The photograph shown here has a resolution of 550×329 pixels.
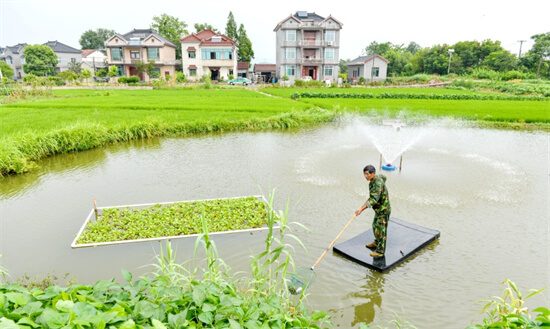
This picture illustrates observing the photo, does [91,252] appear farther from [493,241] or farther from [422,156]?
[422,156]

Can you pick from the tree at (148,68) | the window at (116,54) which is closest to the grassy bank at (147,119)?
the tree at (148,68)

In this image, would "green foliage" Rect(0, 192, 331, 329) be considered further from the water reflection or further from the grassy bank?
the grassy bank

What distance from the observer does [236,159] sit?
12469 millimetres

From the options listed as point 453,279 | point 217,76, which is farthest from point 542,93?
point 217,76

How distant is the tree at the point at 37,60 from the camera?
166 ft

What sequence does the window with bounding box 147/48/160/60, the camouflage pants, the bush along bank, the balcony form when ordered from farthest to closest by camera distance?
1. the window with bounding box 147/48/160/60
2. the balcony
3. the bush along bank
4. the camouflage pants

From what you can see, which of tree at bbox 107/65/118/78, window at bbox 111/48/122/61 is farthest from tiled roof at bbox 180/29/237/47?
tree at bbox 107/65/118/78

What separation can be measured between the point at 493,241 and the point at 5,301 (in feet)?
25.1

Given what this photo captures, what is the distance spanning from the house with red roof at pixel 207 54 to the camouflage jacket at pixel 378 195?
4546 cm

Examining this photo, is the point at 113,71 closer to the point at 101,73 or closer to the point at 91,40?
the point at 101,73

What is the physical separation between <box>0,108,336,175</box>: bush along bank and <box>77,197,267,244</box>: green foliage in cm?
579

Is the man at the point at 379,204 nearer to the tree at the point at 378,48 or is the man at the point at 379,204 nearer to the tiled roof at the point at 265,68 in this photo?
the tiled roof at the point at 265,68

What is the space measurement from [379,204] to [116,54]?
174 feet

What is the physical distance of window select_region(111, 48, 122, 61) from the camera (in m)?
49.6
